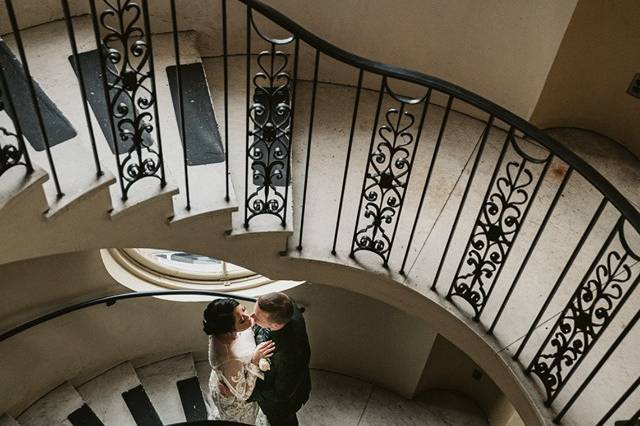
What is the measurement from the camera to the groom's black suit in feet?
12.3

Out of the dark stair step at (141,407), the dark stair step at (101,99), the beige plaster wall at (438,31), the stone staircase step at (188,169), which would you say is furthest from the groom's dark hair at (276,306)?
the dark stair step at (141,407)

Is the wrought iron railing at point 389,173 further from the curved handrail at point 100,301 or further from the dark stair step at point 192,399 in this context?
the dark stair step at point 192,399

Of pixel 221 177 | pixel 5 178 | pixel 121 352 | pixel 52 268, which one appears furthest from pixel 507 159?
pixel 121 352

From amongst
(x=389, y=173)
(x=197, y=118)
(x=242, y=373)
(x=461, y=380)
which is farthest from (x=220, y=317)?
(x=461, y=380)

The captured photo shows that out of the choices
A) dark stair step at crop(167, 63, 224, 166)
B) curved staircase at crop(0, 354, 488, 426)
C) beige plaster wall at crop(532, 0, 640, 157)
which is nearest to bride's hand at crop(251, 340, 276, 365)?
curved staircase at crop(0, 354, 488, 426)

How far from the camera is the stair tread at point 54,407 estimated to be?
5.28 meters

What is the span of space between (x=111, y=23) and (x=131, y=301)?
2.36 metres

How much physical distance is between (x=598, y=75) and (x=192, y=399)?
160 inches

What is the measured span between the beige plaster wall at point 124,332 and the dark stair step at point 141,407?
37cm

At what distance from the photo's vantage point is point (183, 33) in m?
4.00

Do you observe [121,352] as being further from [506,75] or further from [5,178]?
[506,75]

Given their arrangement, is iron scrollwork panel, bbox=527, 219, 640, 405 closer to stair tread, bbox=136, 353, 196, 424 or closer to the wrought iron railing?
the wrought iron railing

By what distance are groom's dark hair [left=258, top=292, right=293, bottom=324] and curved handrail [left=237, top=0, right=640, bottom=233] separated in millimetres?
1476

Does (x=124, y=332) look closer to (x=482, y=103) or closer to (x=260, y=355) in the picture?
(x=260, y=355)
